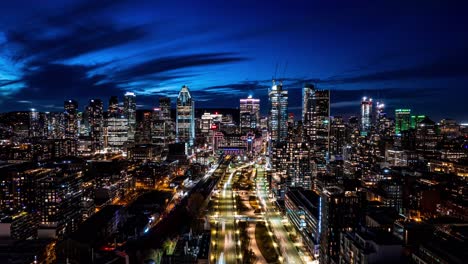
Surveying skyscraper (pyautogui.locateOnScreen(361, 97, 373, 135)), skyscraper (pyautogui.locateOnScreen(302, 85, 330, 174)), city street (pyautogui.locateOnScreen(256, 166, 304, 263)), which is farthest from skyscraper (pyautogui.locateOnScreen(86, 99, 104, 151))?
skyscraper (pyautogui.locateOnScreen(361, 97, 373, 135))

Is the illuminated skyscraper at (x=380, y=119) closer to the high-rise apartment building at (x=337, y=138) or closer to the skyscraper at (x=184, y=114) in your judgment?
the high-rise apartment building at (x=337, y=138)

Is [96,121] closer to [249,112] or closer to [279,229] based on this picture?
[249,112]

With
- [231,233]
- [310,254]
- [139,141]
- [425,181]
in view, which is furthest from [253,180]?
[139,141]

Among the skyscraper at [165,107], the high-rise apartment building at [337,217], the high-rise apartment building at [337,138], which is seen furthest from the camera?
the skyscraper at [165,107]

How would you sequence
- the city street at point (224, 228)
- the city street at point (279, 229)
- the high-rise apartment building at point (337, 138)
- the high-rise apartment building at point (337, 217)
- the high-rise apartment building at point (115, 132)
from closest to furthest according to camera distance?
the high-rise apartment building at point (337, 217)
the city street at point (279, 229)
the city street at point (224, 228)
the high-rise apartment building at point (337, 138)
the high-rise apartment building at point (115, 132)

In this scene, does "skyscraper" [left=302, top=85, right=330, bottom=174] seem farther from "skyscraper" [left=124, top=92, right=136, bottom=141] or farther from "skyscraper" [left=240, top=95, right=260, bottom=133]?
"skyscraper" [left=124, top=92, right=136, bottom=141]

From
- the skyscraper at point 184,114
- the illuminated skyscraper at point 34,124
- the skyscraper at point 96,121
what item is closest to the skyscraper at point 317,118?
the skyscraper at point 184,114

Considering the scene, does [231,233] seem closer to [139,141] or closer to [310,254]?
[310,254]

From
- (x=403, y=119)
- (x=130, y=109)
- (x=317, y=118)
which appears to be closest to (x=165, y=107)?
(x=130, y=109)
